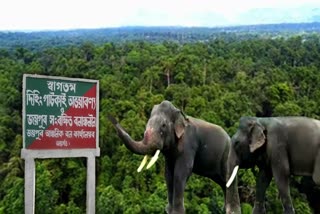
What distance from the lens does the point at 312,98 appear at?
4841cm

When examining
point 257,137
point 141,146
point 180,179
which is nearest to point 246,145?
point 257,137

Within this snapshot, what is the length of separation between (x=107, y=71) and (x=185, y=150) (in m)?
46.1

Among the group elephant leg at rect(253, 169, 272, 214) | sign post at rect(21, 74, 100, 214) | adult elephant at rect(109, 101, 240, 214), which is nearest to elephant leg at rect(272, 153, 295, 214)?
elephant leg at rect(253, 169, 272, 214)

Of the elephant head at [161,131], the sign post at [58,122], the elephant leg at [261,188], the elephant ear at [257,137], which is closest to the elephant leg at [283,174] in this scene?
the elephant ear at [257,137]

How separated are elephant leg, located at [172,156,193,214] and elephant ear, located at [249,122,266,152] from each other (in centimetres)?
80

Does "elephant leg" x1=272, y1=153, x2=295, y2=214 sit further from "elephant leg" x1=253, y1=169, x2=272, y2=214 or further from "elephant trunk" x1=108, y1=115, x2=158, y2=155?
"elephant trunk" x1=108, y1=115, x2=158, y2=155

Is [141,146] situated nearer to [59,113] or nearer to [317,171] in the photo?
[59,113]

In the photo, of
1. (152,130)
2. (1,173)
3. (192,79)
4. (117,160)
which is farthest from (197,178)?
(152,130)

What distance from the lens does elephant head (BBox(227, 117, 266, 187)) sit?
25.6 feet

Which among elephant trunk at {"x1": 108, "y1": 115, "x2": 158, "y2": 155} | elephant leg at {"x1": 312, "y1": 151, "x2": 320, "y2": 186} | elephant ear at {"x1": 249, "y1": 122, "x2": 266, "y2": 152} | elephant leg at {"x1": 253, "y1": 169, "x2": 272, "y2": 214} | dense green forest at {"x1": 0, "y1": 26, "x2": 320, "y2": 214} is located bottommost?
dense green forest at {"x1": 0, "y1": 26, "x2": 320, "y2": 214}

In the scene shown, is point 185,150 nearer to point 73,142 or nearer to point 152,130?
point 152,130

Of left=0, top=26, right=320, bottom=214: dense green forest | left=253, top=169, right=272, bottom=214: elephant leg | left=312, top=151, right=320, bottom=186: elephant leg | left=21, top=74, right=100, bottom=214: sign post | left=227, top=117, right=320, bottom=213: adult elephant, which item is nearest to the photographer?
left=312, top=151, right=320, bottom=186: elephant leg

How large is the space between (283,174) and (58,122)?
2.46 metres

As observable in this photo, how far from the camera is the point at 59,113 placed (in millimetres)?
8148
